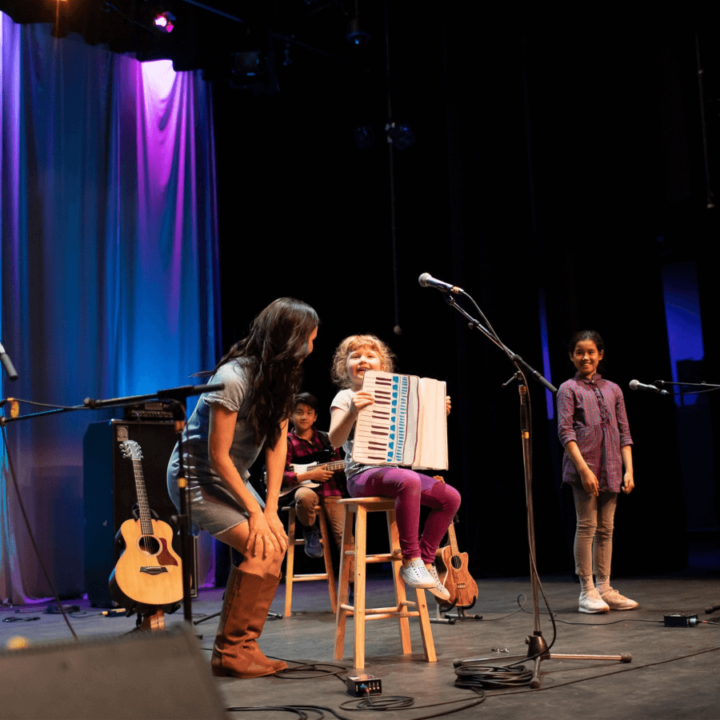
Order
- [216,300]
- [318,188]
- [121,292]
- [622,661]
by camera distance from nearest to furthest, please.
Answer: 1. [622,661]
2. [121,292]
3. [216,300]
4. [318,188]

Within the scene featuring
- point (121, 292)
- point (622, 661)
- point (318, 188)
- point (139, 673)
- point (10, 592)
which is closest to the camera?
point (139, 673)

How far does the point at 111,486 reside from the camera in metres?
5.76

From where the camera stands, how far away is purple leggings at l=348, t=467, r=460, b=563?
336 cm

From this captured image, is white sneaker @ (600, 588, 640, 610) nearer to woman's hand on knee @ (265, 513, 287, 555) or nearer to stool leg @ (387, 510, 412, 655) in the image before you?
stool leg @ (387, 510, 412, 655)

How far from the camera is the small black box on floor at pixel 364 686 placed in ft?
8.78

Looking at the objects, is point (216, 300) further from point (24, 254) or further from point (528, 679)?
point (528, 679)

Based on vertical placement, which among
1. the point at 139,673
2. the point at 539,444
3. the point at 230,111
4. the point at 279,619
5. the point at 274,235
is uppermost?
the point at 230,111

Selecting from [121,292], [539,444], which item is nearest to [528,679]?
[539,444]

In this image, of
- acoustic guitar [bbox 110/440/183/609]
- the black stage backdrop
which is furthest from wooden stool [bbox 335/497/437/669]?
the black stage backdrop

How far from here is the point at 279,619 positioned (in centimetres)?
489

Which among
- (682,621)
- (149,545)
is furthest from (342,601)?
(682,621)

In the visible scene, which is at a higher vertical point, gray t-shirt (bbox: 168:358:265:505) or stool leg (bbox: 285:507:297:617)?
gray t-shirt (bbox: 168:358:265:505)

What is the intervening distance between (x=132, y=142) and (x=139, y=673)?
614 centimetres

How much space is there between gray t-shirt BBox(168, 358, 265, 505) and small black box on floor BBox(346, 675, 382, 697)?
821 mm
